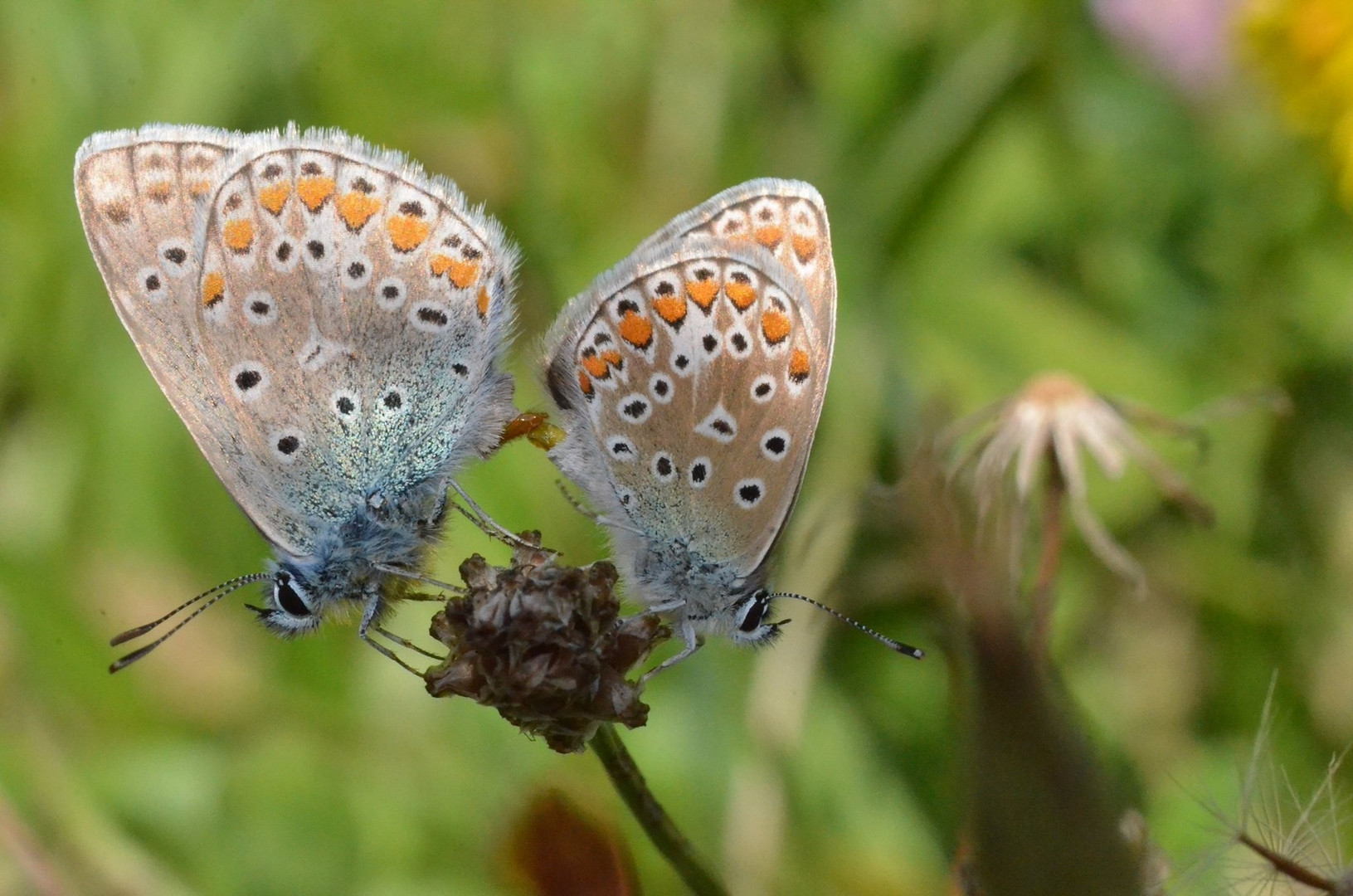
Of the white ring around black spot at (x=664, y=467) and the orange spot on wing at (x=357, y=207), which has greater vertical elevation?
the orange spot on wing at (x=357, y=207)

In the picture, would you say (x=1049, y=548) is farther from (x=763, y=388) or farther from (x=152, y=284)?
(x=152, y=284)

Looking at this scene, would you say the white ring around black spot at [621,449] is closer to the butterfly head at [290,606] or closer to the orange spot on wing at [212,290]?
the butterfly head at [290,606]

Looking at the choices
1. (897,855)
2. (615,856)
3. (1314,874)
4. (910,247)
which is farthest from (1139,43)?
(615,856)

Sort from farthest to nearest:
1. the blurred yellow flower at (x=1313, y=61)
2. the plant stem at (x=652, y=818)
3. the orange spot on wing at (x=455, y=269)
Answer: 1. the blurred yellow flower at (x=1313, y=61)
2. the orange spot on wing at (x=455, y=269)
3. the plant stem at (x=652, y=818)

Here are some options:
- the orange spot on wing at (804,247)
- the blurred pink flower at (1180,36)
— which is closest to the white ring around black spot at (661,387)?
the orange spot on wing at (804,247)

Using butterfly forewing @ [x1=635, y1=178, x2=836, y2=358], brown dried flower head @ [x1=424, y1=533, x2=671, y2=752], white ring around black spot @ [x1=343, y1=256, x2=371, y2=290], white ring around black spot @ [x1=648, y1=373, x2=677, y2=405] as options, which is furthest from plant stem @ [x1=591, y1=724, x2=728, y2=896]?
white ring around black spot @ [x1=343, y1=256, x2=371, y2=290]

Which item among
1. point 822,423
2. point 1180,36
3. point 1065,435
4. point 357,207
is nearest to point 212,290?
point 357,207

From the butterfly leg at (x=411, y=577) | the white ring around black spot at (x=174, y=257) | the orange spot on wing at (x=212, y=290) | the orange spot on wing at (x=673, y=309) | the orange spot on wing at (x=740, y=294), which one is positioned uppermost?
the orange spot on wing at (x=740, y=294)

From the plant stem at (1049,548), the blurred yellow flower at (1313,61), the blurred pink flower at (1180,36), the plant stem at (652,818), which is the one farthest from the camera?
the blurred pink flower at (1180,36)

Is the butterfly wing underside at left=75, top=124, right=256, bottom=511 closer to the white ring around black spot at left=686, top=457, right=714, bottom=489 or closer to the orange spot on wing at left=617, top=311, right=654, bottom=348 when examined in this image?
the orange spot on wing at left=617, top=311, right=654, bottom=348
